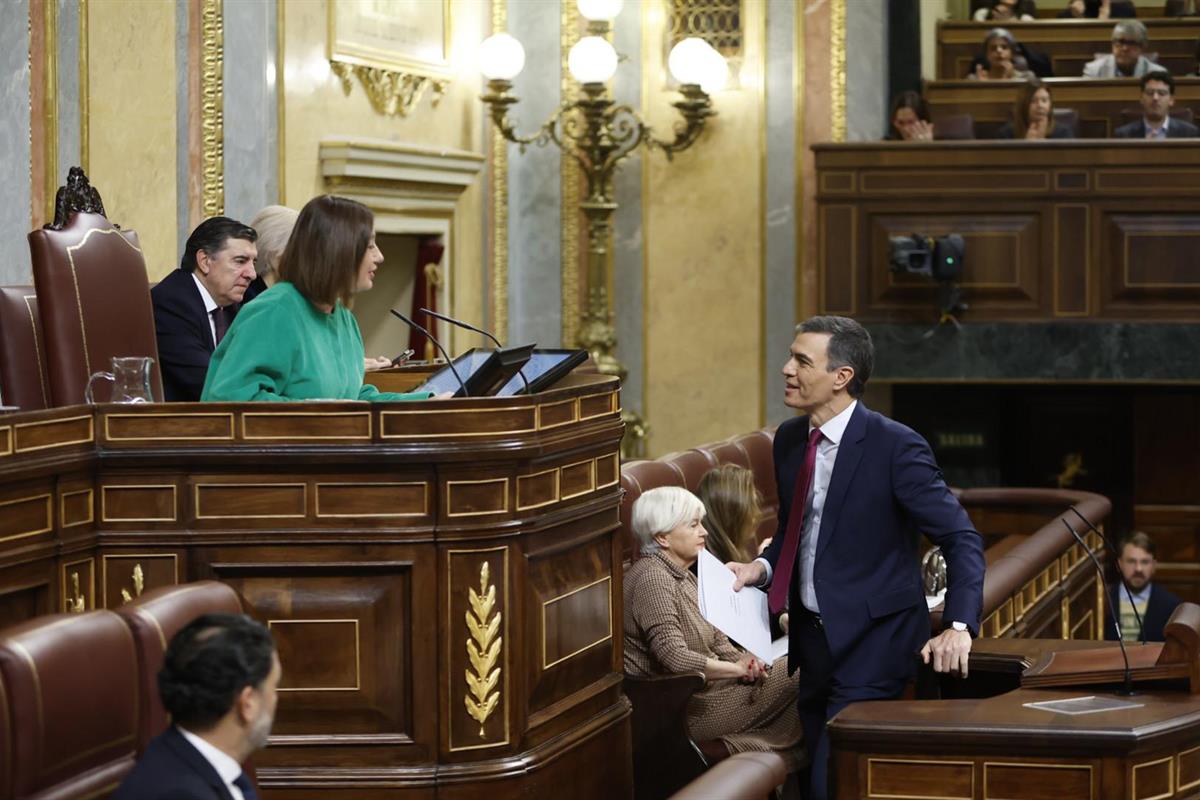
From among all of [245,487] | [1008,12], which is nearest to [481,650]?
[245,487]

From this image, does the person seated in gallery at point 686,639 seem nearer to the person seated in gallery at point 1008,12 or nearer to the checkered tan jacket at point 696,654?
the checkered tan jacket at point 696,654

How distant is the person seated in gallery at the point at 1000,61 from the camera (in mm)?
10211

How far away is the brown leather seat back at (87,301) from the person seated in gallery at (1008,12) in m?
8.36

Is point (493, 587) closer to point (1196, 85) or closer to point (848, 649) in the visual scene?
point (848, 649)

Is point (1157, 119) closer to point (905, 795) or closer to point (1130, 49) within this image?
point (1130, 49)

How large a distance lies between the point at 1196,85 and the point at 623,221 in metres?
3.09

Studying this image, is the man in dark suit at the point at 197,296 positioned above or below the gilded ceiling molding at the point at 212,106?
below

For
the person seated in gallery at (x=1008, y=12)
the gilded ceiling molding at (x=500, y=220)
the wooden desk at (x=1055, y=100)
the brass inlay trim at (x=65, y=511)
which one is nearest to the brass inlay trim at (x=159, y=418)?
the brass inlay trim at (x=65, y=511)

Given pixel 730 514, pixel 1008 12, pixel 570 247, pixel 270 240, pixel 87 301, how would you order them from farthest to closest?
pixel 1008 12, pixel 570 247, pixel 730 514, pixel 270 240, pixel 87 301

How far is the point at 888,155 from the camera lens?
9.02 meters

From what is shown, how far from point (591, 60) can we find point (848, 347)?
16.8 ft

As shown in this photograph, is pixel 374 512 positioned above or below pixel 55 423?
below

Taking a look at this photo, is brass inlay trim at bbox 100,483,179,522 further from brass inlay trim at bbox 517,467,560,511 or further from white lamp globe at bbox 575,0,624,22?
white lamp globe at bbox 575,0,624,22

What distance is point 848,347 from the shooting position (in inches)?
158
